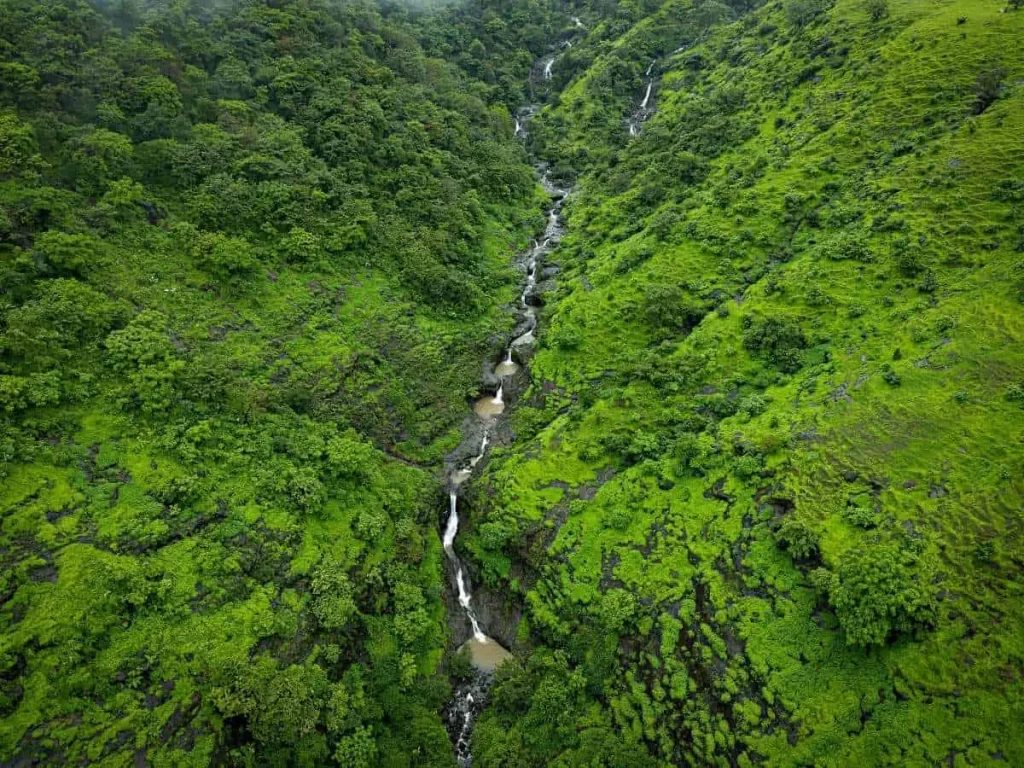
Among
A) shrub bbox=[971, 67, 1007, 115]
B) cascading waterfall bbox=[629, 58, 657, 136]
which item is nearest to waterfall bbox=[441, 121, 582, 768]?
cascading waterfall bbox=[629, 58, 657, 136]

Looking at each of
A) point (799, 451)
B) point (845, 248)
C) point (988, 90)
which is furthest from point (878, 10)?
point (799, 451)

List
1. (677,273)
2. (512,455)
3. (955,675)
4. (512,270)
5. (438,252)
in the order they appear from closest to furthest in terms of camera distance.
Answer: (955,675) < (512,455) < (677,273) < (438,252) < (512,270)

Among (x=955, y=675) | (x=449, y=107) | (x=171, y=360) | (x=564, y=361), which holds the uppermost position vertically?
(x=171, y=360)

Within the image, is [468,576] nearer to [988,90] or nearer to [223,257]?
[223,257]

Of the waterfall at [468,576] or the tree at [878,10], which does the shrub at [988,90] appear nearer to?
the tree at [878,10]

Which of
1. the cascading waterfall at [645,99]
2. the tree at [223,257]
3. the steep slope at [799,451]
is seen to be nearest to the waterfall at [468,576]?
the steep slope at [799,451]

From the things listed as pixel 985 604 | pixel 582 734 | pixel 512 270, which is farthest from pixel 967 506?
pixel 512 270

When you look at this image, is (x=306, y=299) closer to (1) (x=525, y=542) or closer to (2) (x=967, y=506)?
(1) (x=525, y=542)
